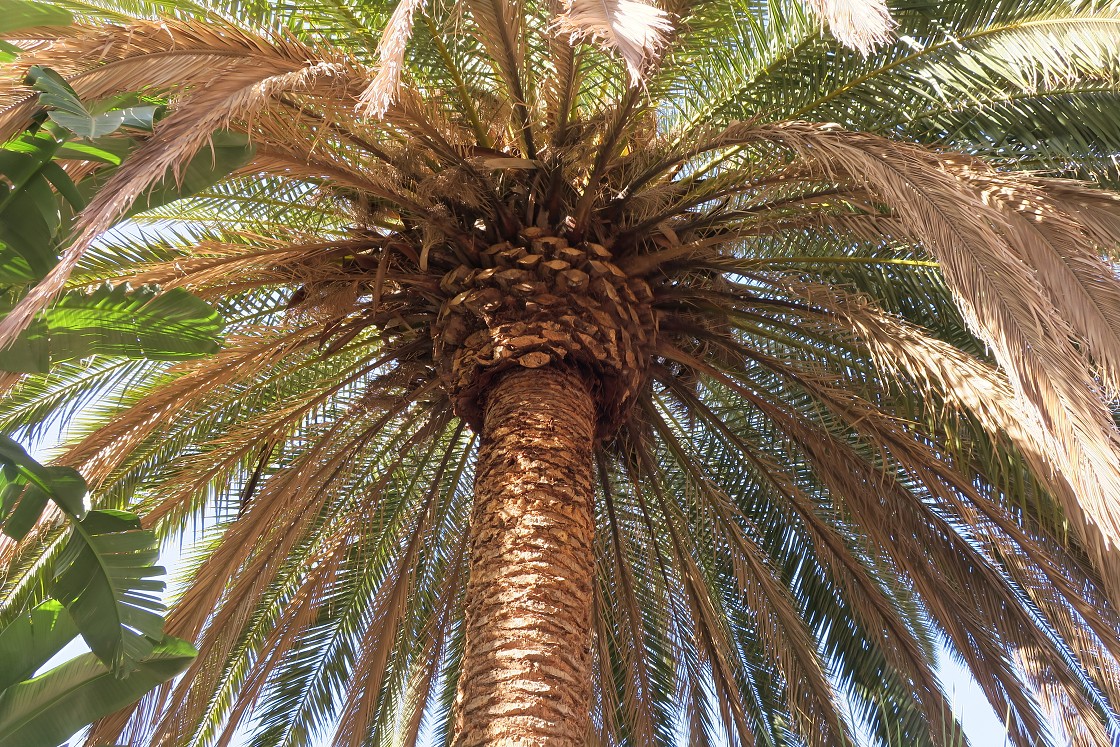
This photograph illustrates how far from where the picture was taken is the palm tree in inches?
168

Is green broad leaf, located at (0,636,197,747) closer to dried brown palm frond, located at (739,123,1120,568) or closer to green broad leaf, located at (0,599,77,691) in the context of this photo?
green broad leaf, located at (0,599,77,691)

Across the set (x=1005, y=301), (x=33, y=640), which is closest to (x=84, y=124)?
(x=33, y=640)

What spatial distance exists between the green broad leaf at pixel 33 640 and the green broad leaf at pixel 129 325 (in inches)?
38.5

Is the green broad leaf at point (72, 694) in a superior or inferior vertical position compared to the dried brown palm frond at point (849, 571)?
inferior

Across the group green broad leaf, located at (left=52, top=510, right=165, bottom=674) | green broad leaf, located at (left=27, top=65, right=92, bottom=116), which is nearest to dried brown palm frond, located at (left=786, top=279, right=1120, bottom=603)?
green broad leaf, located at (left=52, top=510, right=165, bottom=674)

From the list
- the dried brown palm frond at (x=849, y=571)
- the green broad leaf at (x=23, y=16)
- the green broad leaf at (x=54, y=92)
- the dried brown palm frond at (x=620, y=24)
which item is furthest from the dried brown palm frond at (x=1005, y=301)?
the green broad leaf at (x=23, y=16)

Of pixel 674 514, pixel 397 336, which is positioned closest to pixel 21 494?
pixel 397 336

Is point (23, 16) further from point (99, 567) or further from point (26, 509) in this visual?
point (99, 567)

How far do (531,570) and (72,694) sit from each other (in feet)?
6.13

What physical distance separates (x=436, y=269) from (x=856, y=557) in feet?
11.1

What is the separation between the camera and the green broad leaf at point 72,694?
3965 millimetres

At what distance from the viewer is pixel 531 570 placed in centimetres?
465

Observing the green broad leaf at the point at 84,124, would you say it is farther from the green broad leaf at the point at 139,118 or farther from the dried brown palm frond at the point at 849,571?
the dried brown palm frond at the point at 849,571

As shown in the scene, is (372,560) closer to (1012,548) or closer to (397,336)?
(397,336)
